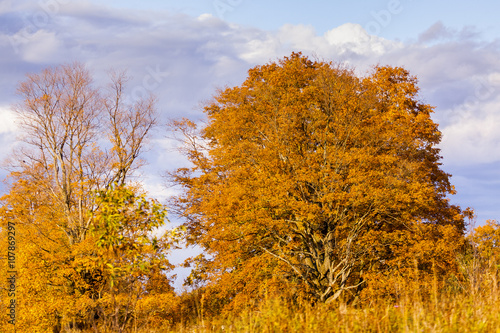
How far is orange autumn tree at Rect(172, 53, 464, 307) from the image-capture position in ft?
68.6

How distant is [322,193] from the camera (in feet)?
70.9

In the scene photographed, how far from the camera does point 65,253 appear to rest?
25953 mm

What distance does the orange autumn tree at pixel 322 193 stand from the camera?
20.9 meters

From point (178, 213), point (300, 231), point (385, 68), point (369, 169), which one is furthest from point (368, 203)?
point (178, 213)

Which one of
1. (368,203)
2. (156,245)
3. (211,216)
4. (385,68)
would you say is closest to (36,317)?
(211,216)

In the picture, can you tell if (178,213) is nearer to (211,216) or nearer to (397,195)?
(211,216)

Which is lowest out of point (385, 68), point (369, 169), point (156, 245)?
point (156, 245)

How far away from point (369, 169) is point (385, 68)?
1013 cm

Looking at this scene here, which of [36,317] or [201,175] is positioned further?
[201,175]

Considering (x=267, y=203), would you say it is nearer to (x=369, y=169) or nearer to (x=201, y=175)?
(x=369, y=169)

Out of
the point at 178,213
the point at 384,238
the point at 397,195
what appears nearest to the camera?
the point at 397,195

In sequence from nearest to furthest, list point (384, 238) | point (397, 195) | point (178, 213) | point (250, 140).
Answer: point (397, 195) → point (384, 238) → point (250, 140) → point (178, 213)

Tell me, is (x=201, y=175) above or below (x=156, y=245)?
above

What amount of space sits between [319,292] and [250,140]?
332 inches
